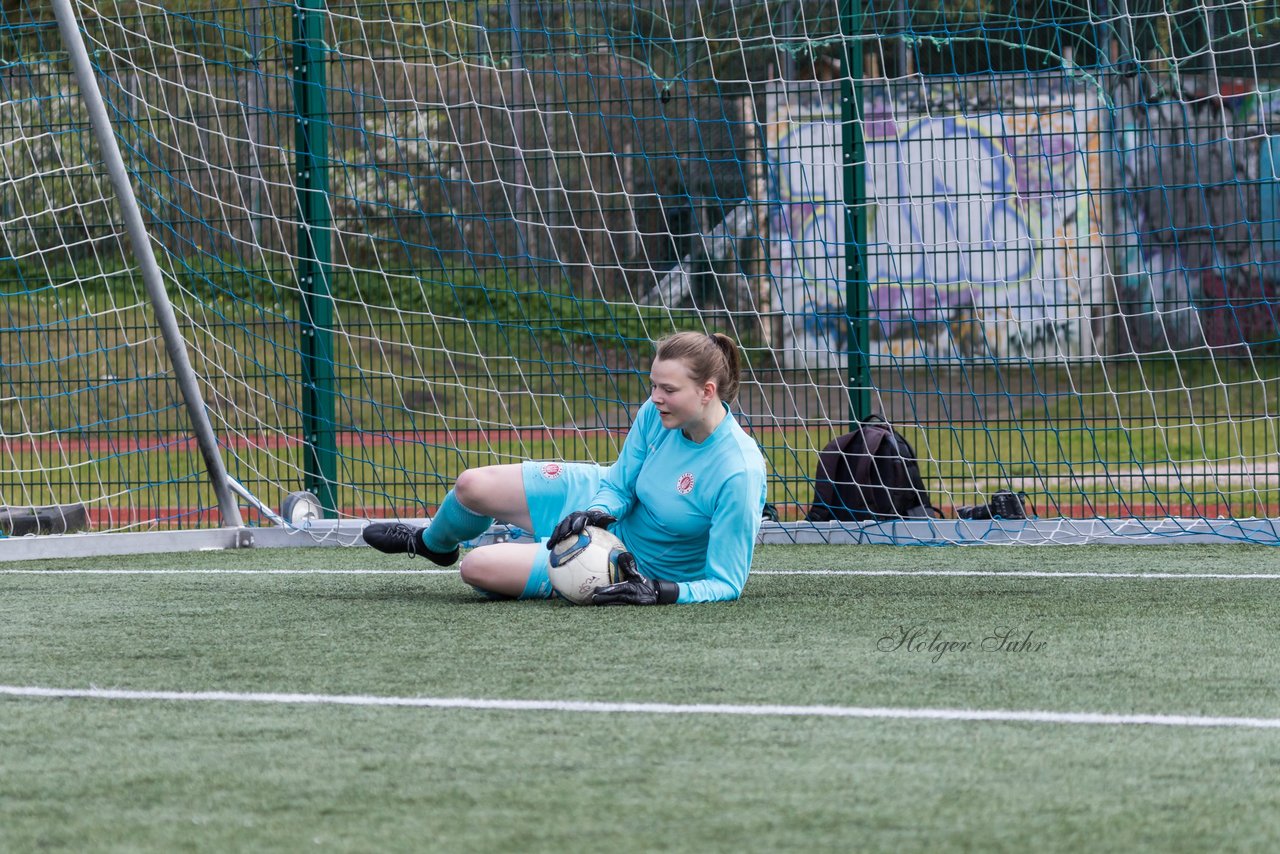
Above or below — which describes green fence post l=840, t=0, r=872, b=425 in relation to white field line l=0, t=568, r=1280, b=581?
above

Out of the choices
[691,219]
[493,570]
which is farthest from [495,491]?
[691,219]

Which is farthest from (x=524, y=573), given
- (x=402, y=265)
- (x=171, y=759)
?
(x=402, y=265)

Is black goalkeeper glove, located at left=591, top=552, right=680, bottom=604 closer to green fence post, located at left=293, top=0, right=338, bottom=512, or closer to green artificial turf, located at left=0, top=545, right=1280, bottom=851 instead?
green artificial turf, located at left=0, top=545, right=1280, bottom=851

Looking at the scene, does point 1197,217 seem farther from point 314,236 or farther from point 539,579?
point 539,579

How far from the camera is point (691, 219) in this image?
881 cm

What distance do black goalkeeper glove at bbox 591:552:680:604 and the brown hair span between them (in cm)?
63

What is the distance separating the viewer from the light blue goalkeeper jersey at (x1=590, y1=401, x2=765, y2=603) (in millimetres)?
5371

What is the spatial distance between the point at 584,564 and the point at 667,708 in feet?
5.58

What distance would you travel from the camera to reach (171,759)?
10.9 feet

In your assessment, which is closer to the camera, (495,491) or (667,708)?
(667,708)

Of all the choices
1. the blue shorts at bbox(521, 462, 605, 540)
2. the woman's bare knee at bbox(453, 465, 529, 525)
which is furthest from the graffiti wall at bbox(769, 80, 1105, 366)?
the woman's bare knee at bbox(453, 465, 529, 525)

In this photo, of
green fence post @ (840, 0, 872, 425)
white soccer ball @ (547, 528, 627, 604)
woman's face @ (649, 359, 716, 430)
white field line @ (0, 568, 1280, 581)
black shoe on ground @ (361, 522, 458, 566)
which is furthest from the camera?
green fence post @ (840, 0, 872, 425)

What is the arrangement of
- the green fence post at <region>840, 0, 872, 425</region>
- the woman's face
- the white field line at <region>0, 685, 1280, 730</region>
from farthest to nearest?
the green fence post at <region>840, 0, 872, 425</region>, the woman's face, the white field line at <region>0, 685, 1280, 730</region>

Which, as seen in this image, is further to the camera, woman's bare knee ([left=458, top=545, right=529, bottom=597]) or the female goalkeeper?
woman's bare knee ([left=458, top=545, right=529, bottom=597])
